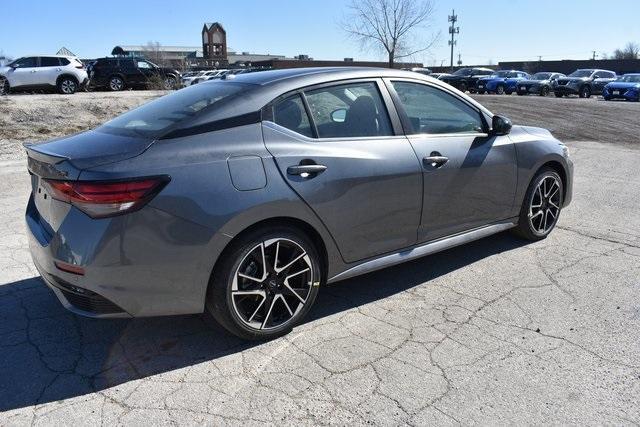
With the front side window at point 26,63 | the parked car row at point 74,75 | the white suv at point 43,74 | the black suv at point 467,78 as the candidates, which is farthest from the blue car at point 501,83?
the front side window at point 26,63

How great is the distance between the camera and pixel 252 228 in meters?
3.21

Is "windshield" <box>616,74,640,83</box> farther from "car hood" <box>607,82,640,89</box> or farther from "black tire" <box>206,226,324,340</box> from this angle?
"black tire" <box>206,226,324,340</box>

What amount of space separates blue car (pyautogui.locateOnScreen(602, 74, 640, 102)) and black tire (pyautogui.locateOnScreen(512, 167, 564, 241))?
2774 centimetres

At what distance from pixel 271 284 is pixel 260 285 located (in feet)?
0.26

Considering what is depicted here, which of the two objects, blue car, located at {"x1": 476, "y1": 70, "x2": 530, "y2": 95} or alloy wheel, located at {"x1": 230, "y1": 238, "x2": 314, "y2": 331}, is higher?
blue car, located at {"x1": 476, "y1": 70, "x2": 530, "y2": 95}

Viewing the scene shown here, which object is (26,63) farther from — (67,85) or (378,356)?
(378,356)

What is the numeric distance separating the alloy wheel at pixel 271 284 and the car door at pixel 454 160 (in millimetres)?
1112

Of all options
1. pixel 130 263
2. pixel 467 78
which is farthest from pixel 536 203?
pixel 467 78

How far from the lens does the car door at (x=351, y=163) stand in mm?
3406

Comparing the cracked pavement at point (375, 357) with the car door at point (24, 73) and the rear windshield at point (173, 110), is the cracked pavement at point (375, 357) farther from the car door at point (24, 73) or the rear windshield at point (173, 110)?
the car door at point (24, 73)

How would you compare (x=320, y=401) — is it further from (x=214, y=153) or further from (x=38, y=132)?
(x=38, y=132)

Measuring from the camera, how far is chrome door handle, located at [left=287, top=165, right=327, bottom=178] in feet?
10.9

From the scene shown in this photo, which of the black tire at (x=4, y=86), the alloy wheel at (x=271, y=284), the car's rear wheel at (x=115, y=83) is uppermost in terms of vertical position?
the car's rear wheel at (x=115, y=83)

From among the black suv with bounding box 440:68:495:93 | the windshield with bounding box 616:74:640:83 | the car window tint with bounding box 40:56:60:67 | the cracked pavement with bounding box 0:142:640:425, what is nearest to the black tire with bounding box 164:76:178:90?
the car window tint with bounding box 40:56:60:67
